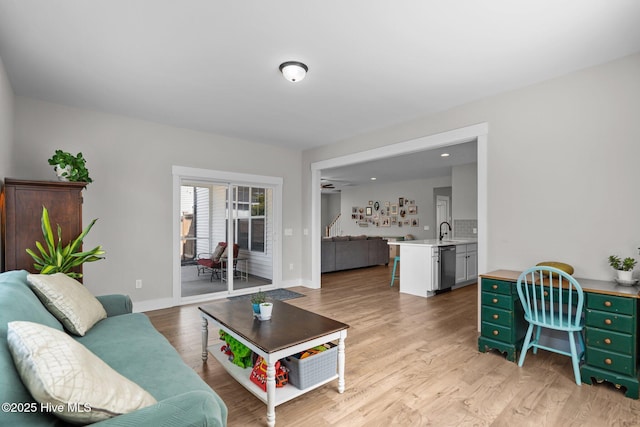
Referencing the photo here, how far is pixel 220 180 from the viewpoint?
5188 millimetres

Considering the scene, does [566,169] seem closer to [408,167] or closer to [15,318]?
[15,318]

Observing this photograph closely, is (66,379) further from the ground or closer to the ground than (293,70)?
closer to the ground

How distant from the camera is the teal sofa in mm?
976

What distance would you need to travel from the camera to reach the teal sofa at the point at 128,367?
0.98m

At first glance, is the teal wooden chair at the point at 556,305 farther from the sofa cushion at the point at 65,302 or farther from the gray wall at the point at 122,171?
the gray wall at the point at 122,171

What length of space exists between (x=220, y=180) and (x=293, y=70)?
285 cm

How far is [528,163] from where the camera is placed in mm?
3277

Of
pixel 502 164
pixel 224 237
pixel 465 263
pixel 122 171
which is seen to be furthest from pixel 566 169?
pixel 122 171

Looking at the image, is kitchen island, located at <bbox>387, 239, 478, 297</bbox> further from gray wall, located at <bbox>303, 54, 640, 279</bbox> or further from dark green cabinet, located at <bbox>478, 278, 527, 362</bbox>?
dark green cabinet, located at <bbox>478, 278, 527, 362</bbox>

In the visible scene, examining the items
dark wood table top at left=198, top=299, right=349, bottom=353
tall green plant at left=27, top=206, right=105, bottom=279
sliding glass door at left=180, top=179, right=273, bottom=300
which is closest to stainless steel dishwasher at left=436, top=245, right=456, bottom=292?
sliding glass door at left=180, top=179, right=273, bottom=300

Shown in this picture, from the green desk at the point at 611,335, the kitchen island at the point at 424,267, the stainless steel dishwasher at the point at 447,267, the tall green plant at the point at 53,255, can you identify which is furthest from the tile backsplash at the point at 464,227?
the tall green plant at the point at 53,255

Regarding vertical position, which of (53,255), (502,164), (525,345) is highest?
(502,164)

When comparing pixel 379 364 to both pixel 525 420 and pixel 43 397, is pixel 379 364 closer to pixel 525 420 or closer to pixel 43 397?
pixel 525 420

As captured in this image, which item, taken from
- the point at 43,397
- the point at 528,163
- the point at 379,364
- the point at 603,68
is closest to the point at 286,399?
the point at 379,364
